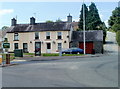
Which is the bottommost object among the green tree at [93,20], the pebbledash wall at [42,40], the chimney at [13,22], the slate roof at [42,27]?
the pebbledash wall at [42,40]

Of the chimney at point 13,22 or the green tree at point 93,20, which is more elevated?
the green tree at point 93,20

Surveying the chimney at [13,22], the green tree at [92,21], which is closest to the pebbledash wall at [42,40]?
the chimney at [13,22]

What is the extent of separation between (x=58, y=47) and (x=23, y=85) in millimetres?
31034

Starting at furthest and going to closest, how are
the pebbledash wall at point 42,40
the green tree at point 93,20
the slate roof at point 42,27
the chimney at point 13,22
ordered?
the green tree at point 93,20 → the chimney at point 13,22 → the slate roof at point 42,27 → the pebbledash wall at point 42,40

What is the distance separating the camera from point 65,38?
130 feet

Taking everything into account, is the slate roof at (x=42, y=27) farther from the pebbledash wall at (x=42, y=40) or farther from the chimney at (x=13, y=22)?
the chimney at (x=13, y=22)

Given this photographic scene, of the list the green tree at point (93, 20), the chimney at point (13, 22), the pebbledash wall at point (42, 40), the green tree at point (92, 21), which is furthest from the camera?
the green tree at point (93, 20)

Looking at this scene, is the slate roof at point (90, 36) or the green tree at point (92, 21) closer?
the slate roof at point (90, 36)

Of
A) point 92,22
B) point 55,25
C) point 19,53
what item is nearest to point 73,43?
point 55,25

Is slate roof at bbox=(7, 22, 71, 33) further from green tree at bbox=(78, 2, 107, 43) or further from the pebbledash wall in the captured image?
green tree at bbox=(78, 2, 107, 43)

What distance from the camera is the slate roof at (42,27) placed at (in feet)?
134

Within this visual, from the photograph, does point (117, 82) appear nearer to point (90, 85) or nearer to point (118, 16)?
point (90, 85)

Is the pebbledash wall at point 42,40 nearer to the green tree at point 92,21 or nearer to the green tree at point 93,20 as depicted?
the green tree at point 92,21

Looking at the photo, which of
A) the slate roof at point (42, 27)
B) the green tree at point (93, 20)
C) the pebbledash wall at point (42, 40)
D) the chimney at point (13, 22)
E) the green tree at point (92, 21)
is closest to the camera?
the pebbledash wall at point (42, 40)
